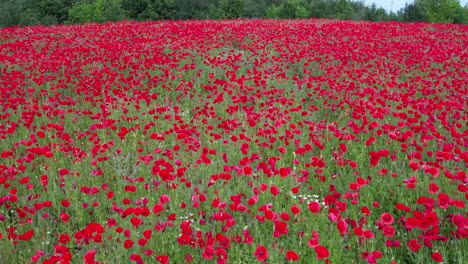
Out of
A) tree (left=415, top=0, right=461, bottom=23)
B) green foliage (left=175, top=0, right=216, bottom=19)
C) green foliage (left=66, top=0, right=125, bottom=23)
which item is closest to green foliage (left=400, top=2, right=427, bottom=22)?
tree (left=415, top=0, right=461, bottom=23)

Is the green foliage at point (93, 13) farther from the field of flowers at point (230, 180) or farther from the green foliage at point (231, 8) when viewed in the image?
the field of flowers at point (230, 180)

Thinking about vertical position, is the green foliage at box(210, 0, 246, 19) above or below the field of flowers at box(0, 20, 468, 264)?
above

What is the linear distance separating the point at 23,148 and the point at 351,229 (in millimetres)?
4855

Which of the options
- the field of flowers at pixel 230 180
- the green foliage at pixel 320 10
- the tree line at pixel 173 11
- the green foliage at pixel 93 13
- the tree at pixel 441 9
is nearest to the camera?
the field of flowers at pixel 230 180

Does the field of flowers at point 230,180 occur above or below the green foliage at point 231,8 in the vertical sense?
below

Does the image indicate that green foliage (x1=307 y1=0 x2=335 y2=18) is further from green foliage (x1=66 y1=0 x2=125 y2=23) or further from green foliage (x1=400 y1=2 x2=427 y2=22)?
green foliage (x1=66 y1=0 x2=125 y2=23)

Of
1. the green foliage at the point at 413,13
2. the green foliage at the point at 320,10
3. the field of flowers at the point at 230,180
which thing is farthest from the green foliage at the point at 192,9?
the field of flowers at the point at 230,180

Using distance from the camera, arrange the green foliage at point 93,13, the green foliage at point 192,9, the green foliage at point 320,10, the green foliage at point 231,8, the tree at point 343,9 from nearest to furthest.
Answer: the tree at point 343,9, the green foliage at point 320,10, the green foliage at point 231,8, the green foliage at point 93,13, the green foliage at point 192,9

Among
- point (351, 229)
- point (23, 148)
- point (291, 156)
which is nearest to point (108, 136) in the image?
point (23, 148)

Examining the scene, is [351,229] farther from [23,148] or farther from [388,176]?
[23,148]

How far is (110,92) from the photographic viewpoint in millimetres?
7500

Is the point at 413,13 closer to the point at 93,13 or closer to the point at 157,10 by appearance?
the point at 157,10

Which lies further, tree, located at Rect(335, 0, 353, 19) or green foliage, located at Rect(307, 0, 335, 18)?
green foliage, located at Rect(307, 0, 335, 18)

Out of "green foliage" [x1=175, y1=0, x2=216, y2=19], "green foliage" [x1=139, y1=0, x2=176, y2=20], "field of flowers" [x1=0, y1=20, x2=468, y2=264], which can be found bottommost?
"field of flowers" [x1=0, y1=20, x2=468, y2=264]
